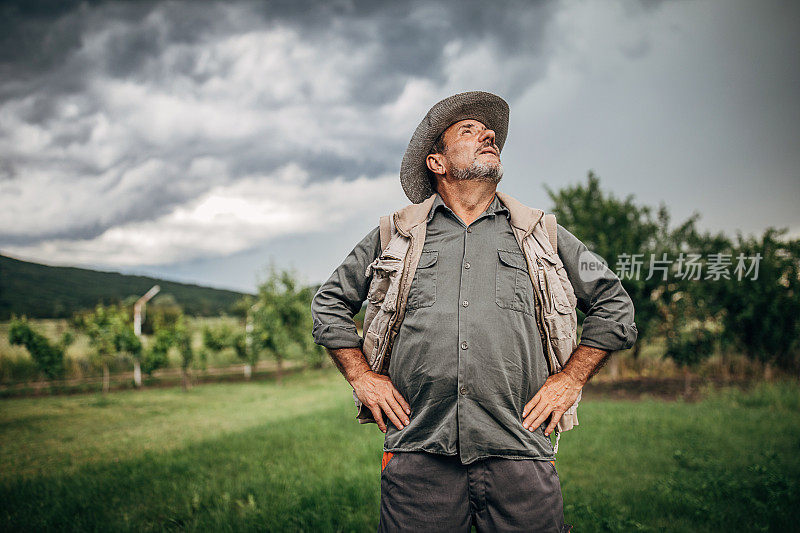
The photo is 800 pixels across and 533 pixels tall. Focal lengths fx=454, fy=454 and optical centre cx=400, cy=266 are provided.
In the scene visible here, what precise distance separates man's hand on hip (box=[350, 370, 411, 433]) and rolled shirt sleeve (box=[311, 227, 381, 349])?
0.20 meters

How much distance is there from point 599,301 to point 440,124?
4.37 feet

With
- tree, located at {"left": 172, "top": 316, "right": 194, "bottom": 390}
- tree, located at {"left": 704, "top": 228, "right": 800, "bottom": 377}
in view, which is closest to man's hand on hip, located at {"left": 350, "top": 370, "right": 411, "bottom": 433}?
tree, located at {"left": 704, "top": 228, "right": 800, "bottom": 377}

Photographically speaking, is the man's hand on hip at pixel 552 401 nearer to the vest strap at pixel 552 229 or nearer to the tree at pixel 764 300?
the vest strap at pixel 552 229

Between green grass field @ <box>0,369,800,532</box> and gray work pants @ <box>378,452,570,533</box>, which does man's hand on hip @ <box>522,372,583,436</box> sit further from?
green grass field @ <box>0,369,800,532</box>

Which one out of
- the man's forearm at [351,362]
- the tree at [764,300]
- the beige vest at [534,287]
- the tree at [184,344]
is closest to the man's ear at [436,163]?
the beige vest at [534,287]

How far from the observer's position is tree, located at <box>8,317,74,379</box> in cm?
1602

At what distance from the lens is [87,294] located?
52.2 meters

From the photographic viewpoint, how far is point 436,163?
263 cm

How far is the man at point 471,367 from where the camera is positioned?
206cm

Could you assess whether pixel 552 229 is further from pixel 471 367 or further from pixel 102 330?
pixel 102 330

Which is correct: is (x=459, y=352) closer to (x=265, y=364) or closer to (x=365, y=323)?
(x=365, y=323)

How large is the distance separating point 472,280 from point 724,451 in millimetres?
6463

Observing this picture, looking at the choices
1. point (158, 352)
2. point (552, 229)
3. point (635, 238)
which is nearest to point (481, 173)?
point (552, 229)

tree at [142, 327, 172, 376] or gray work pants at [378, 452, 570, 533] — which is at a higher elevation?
gray work pants at [378, 452, 570, 533]
